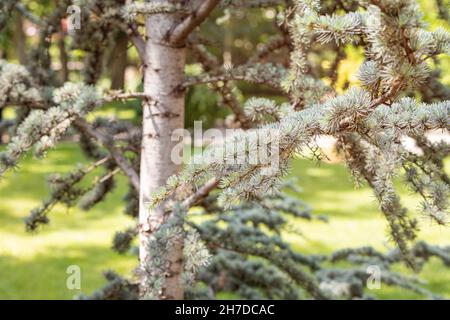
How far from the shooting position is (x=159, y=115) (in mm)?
2656

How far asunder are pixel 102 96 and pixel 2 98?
400 mm

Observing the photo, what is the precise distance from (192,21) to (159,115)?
1.44 ft

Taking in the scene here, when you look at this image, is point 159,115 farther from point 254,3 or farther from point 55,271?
point 55,271

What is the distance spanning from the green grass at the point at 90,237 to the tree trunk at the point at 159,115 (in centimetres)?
202

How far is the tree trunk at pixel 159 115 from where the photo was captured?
2.65 metres

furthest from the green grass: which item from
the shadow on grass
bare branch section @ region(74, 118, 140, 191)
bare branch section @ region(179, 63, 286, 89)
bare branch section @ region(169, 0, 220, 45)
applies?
bare branch section @ region(169, 0, 220, 45)

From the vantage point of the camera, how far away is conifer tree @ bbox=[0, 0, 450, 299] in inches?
57.9

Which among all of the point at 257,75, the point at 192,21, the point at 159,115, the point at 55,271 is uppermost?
the point at 192,21

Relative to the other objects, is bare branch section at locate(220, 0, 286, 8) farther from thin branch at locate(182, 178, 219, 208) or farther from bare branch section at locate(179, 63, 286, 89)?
thin branch at locate(182, 178, 219, 208)

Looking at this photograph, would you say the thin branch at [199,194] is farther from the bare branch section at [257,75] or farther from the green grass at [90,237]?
the green grass at [90,237]

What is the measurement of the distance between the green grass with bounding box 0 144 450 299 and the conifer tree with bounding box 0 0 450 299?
4.99ft

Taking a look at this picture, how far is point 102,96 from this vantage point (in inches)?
95.7

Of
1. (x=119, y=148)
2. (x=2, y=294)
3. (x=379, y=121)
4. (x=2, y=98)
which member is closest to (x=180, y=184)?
(x=379, y=121)

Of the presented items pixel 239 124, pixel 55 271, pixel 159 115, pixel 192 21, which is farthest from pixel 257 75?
pixel 55 271
